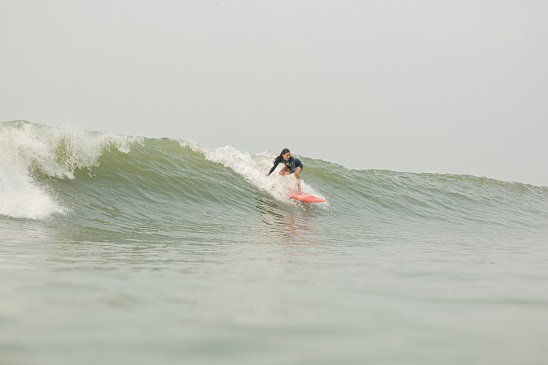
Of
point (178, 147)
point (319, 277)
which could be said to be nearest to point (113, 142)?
point (178, 147)

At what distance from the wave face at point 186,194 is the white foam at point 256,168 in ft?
0.13

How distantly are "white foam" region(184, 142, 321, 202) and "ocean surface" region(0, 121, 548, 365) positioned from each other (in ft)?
10.8

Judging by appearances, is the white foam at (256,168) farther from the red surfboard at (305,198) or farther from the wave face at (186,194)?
the red surfboard at (305,198)

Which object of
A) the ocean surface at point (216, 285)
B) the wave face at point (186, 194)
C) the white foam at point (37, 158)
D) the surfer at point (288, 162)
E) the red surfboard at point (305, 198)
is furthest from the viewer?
the red surfboard at point (305, 198)

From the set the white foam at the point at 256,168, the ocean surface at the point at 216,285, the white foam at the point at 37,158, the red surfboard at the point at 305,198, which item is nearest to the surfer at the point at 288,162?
the red surfboard at the point at 305,198

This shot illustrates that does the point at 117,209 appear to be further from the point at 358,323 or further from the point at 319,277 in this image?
the point at 358,323

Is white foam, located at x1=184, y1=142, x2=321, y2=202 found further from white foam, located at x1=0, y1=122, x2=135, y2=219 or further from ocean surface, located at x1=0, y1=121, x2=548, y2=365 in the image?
white foam, located at x1=0, y1=122, x2=135, y2=219

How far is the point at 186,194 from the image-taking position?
13.8 metres

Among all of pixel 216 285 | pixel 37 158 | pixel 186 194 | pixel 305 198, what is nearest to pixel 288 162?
pixel 305 198

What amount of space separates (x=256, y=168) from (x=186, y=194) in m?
5.01

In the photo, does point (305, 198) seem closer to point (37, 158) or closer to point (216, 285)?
point (37, 158)

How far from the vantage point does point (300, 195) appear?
617 inches

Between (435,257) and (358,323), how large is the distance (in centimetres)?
408

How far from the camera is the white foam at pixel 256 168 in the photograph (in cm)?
1653
